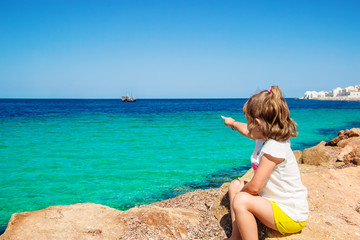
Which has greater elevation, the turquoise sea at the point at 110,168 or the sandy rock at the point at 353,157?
the sandy rock at the point at 353,157

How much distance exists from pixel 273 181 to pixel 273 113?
697 mm

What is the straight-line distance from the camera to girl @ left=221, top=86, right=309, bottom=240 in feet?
8.66

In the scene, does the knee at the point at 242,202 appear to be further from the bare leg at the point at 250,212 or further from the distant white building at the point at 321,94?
the distant white building at the point at 321,94

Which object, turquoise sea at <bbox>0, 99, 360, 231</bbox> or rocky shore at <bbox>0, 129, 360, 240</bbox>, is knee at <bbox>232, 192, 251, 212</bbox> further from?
turquoise sea at <bbox>0, 99, 360, 231</bbox>

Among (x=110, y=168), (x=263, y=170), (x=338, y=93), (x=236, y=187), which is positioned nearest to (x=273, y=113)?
(x=263, y=170)

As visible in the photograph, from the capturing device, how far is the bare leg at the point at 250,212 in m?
2.68

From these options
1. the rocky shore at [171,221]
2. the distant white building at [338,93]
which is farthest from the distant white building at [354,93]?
the rocky shore at [171,221]

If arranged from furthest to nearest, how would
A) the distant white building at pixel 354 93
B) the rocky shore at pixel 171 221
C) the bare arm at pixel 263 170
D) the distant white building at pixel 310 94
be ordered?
the distant white building at pixel 310 94 < the distant white building at pixel 354 93 < the rocky shore at pixel 171 221 < the bare arm at pixel 263 170

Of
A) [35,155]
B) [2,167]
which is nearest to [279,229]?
[2,167]

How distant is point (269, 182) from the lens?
9.08 feet

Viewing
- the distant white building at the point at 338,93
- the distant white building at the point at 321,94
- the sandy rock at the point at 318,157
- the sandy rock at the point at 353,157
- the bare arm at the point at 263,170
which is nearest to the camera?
the bare arm at the point at 263,170

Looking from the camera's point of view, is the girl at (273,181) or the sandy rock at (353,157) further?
the sandy rock at (353,157)

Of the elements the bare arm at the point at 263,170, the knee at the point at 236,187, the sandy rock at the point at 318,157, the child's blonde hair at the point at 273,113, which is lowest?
the sandy rock at the point at 318,157

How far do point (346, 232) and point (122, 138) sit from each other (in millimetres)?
14877
